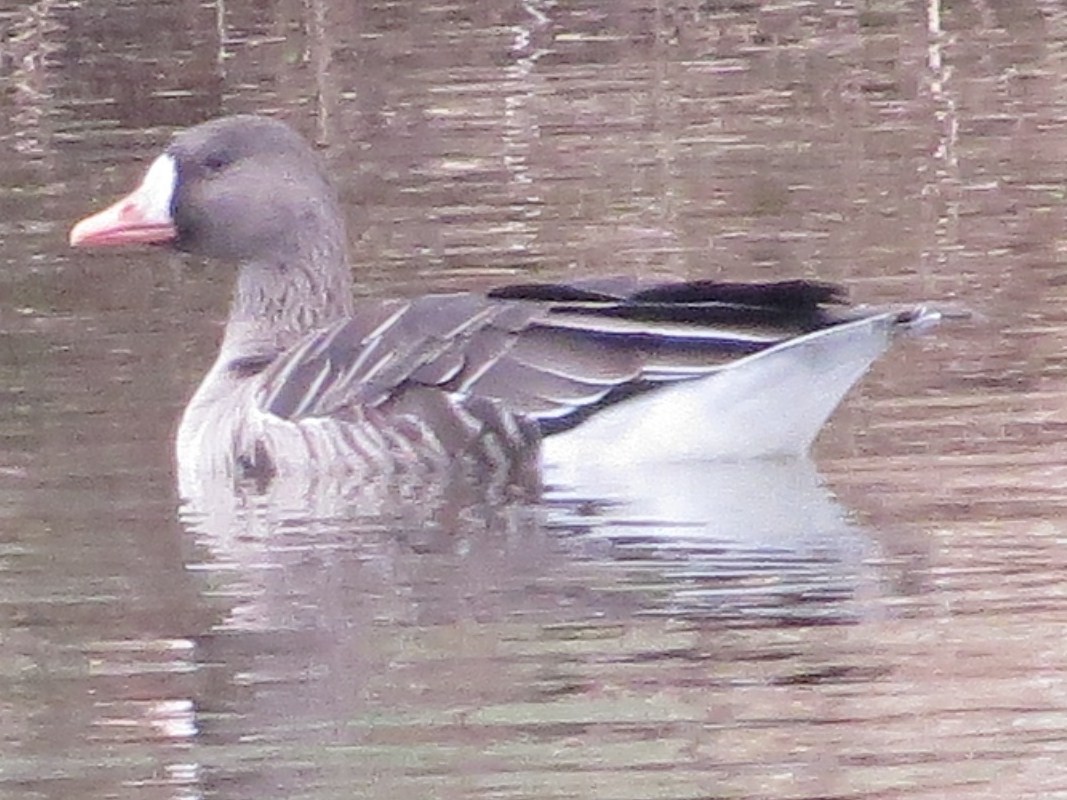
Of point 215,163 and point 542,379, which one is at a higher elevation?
point 215,163

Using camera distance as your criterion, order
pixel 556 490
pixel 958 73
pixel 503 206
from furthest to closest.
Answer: pixel 958 73 < pixel 503 206 < pixel 556 490

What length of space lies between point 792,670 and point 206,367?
5.46 metres

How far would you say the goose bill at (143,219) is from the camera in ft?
39.8

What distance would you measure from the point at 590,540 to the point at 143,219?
2880mm

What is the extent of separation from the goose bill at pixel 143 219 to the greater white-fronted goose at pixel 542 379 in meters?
0.01

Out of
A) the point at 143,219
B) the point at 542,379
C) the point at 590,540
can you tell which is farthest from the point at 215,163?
the point at 590,540

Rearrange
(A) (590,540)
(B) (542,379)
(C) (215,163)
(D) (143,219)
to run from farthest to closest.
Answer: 1. (C) (215,163)
2. (D) (143,219)
3. (B) (542,379)
4. (A) (590,540)

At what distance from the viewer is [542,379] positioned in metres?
11.0

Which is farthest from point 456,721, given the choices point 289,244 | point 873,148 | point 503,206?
point 873,148

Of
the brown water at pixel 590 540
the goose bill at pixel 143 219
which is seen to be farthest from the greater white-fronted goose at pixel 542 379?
the brown water at pixel 590 540

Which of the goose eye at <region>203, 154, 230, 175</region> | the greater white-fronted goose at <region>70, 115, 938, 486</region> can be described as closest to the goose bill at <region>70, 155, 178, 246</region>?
the greater white-fronted goose at <region>70, 115, 938, 486</region>

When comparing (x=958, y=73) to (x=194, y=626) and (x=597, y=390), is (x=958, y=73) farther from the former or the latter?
(x=194, y=626)

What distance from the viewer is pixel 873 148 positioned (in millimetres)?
18328

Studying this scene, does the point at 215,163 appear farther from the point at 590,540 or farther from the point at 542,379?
the point at 590,540
